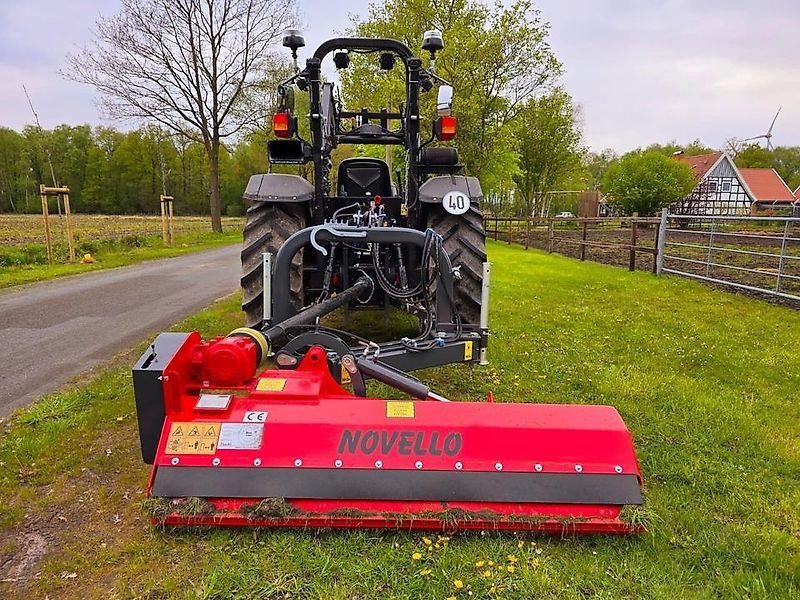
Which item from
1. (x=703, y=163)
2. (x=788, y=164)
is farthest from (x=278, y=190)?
(x=788, y=164)

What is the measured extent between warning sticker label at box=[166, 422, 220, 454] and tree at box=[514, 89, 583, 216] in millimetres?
30128

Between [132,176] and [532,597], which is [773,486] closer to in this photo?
[532,597]

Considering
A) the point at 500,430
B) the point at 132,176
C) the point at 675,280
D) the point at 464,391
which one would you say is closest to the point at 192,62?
the point at 675,280

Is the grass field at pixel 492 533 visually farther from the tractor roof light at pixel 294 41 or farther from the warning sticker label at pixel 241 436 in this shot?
the tractor roof light at pixel 294 41

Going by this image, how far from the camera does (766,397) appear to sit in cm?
388

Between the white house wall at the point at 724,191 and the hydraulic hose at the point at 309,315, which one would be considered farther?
the white house wall at the point at 724,191

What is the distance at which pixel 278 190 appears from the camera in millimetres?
4133

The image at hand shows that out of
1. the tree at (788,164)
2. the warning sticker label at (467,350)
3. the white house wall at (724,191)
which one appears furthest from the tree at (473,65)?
the tree at (788,164)

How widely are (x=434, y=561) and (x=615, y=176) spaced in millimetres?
32715

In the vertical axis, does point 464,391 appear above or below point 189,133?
below

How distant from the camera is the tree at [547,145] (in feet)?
102

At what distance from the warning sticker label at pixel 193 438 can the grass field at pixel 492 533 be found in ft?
1.06

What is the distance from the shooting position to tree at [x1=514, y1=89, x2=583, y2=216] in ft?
102

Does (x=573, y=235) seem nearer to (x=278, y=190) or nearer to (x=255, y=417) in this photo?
(x=278, y=190)
